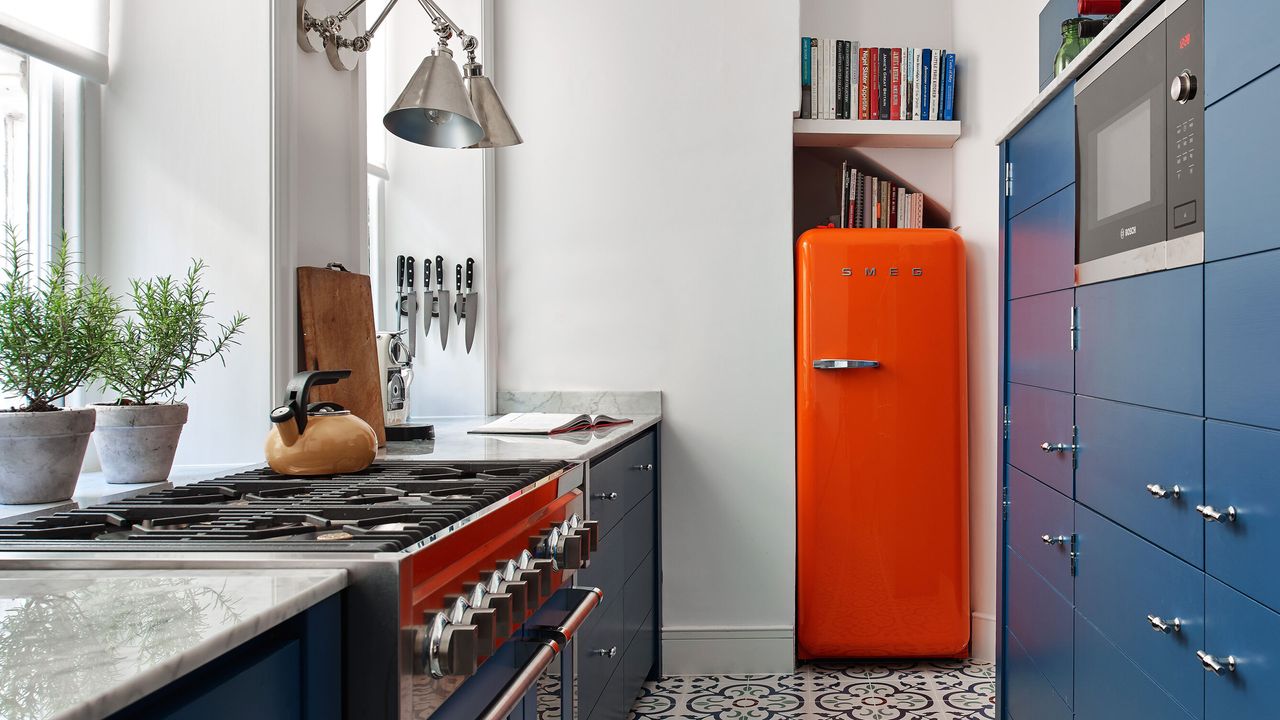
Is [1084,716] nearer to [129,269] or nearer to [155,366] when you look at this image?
[155,366]

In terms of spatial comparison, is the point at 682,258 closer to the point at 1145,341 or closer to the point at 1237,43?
the point at 1145,341

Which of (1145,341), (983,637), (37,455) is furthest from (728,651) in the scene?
(37,455)

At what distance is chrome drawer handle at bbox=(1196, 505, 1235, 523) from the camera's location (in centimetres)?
121

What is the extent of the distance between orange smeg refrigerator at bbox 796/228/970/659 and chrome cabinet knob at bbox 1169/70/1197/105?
173 cm

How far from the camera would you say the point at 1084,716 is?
176 cm

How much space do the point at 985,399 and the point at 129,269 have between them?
265 centimetres

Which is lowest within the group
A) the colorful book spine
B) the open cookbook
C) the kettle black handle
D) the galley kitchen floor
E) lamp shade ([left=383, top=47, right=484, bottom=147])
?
the galley kitchen floor

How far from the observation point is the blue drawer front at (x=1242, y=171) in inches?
43.2

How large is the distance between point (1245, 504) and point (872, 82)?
2.41 metres

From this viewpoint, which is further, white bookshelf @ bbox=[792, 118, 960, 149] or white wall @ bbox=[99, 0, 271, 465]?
white bookshelf @ bbox=[792, 118, 960, 149]

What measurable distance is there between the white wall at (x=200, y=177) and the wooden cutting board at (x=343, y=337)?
0.41ft

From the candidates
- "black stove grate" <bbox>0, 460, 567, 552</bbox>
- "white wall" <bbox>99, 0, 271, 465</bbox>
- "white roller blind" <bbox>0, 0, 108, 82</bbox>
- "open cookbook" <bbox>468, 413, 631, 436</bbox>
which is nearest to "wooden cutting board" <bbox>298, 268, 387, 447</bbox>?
"white wall" <bbox>99, 0, 271, 465</bbox>

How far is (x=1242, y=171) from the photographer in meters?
1.16

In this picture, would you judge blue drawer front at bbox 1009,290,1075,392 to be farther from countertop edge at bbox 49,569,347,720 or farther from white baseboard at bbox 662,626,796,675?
countertop edge at bbox 49,569,347,720
